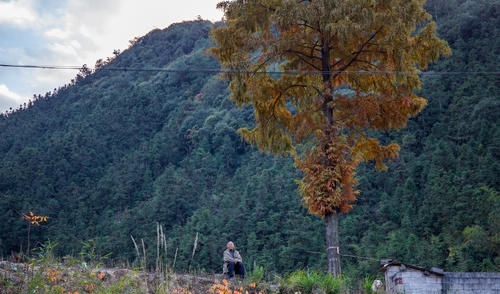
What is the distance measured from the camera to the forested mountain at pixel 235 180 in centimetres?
4234

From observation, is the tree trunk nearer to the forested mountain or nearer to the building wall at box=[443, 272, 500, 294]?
the building wall at box=[443, 272, 500, 294]

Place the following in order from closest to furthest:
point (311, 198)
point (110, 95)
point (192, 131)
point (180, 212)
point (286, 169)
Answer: point (311, 198) → point (286, 169) → point (180, 212) → point (192, 131) → point (110, 95)

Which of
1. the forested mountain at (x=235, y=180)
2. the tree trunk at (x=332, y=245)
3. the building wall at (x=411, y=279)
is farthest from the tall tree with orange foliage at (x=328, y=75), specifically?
the forested mountain at (x=235, y=180)

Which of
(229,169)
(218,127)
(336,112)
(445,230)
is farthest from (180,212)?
(336,112)

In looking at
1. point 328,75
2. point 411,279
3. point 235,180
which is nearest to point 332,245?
point 328,75

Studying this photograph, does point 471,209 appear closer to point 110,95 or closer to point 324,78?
point 324,78

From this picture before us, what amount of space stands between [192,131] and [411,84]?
67049mm

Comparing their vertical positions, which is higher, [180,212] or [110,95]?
[110,95]

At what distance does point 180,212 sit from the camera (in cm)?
6066

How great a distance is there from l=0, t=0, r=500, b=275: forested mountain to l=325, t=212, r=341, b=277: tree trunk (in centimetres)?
1345

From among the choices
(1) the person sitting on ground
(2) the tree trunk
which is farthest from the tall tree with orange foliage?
(1) the person sitting on ground

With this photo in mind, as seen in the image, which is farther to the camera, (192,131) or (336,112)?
(192,131)

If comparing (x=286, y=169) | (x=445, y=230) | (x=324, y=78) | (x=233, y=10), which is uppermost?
(x=233, y=10)

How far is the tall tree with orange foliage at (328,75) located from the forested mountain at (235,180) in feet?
38.0
